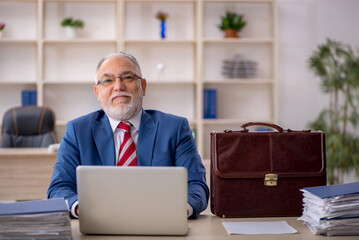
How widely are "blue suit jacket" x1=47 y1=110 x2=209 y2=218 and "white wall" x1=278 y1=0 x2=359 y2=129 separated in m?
3.71

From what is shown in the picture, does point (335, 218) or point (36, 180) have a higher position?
point (335, 218)

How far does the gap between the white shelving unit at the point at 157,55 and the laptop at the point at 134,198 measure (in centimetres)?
392

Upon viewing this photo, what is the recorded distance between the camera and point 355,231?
1398mm

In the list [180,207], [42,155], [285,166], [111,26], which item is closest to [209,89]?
[111,26]

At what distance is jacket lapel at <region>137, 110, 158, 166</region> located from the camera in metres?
1.94

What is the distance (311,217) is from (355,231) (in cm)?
13

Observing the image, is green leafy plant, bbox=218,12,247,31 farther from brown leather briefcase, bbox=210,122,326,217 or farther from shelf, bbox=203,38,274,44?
brown leather briefcase, bbox=210,122,326,217

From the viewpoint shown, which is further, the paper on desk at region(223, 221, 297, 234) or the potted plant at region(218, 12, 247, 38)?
the potted plant at region(218, 12, 247, 38)

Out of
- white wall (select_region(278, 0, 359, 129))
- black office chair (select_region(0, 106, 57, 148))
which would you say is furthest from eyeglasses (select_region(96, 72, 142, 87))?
white wall (select_region(278, 0, 359, 129))

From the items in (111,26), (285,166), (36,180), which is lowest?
(36,180)

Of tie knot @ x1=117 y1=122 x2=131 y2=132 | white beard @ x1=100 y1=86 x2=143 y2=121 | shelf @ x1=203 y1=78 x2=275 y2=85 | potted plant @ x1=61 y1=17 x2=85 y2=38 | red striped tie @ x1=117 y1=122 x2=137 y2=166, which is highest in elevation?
potted plant @ x1=61 y1=17 x2=85 y2=38

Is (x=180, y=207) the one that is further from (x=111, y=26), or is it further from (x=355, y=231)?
(x=111, y=26)

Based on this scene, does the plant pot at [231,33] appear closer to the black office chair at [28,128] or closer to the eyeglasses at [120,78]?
the black office chair at [28,128]

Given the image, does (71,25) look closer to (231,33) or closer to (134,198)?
(231,33)
